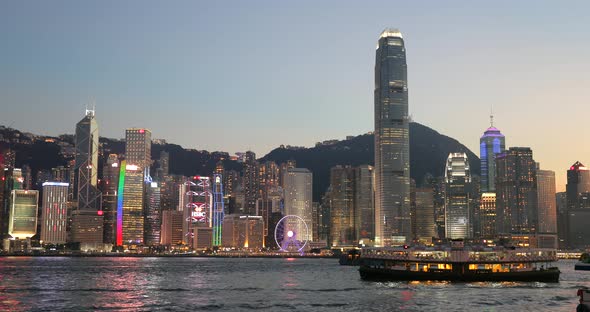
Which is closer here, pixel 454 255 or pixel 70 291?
pixel 70 291

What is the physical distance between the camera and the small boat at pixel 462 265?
135m

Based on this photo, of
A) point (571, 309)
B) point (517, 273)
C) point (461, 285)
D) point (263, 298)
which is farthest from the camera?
point (517, 273)

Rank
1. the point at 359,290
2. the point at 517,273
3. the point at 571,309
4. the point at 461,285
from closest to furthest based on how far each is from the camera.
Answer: the point at 571,309, the point at 359,290, the point at 461,285, the point at 517,273

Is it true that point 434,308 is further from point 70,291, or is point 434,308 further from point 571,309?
point 70,291

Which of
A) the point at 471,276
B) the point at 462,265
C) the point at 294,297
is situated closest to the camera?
the point at 294,297

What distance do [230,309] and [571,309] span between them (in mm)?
41507

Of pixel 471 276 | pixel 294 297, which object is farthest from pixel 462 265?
pixel 294 297

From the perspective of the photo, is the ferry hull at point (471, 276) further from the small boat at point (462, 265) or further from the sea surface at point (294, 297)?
the sea surface at point (294, 297)

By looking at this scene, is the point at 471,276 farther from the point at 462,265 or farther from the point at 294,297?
the point at 294,297

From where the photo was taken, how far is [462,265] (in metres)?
135

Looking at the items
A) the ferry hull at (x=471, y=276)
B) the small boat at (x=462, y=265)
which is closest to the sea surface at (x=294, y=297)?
the ferry hull at (x=471, y=276)

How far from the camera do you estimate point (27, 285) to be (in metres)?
131

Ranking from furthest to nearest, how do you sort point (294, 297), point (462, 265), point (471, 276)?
point (462, 265) < point (471, 276) < point (294, 297)

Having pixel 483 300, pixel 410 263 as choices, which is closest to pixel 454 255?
pixel 410 263
